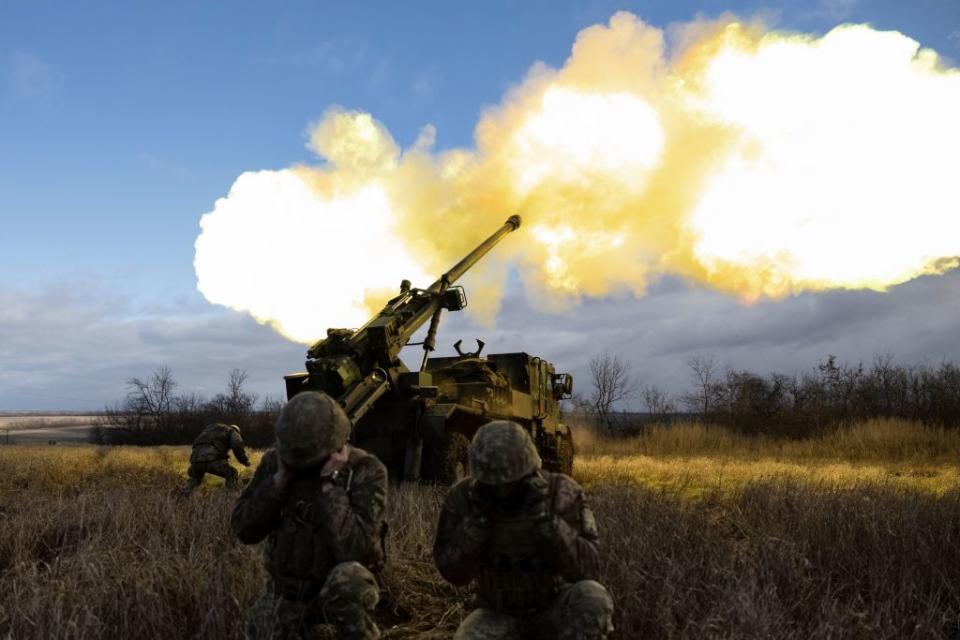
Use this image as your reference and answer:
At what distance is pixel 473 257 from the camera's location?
1320 centimetres

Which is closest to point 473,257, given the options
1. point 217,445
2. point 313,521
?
point 217,445

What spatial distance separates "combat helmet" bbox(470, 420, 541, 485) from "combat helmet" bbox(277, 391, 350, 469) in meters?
0.80

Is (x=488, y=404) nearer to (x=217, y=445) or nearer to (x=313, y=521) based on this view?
(x=217, y=445)

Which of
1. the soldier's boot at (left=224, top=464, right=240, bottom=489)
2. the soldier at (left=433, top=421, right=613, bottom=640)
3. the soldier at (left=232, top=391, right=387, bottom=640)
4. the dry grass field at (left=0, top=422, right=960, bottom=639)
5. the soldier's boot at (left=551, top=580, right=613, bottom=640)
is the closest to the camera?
the soldier's boot at (left=551, top=580, right=613, bottom=640)

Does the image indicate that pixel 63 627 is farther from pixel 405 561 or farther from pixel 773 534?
pixel 773 534

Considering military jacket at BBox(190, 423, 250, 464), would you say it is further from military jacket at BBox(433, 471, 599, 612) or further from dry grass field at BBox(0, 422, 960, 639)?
military jacket at BBox(433, 471, 599, 612)

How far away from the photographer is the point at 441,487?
10289 mm

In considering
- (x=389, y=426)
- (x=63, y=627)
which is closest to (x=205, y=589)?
(x=63, y=627)

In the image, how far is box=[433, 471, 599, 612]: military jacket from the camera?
3410mm

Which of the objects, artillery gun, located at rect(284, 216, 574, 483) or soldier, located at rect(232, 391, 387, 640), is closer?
soldier, located at rect(232, 391, 387, 640)

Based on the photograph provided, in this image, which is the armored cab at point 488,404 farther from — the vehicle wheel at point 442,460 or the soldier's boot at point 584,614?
the soldier's boot at point 584,614

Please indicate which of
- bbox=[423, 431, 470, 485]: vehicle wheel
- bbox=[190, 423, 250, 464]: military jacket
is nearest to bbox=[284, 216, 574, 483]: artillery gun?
bbox=[423, 431, 470, 485]: vehicle wheel

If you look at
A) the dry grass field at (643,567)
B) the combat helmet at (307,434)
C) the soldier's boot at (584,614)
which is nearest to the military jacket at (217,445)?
the dry grass field at (643,567)

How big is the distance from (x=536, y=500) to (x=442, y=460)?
24.4 ft
